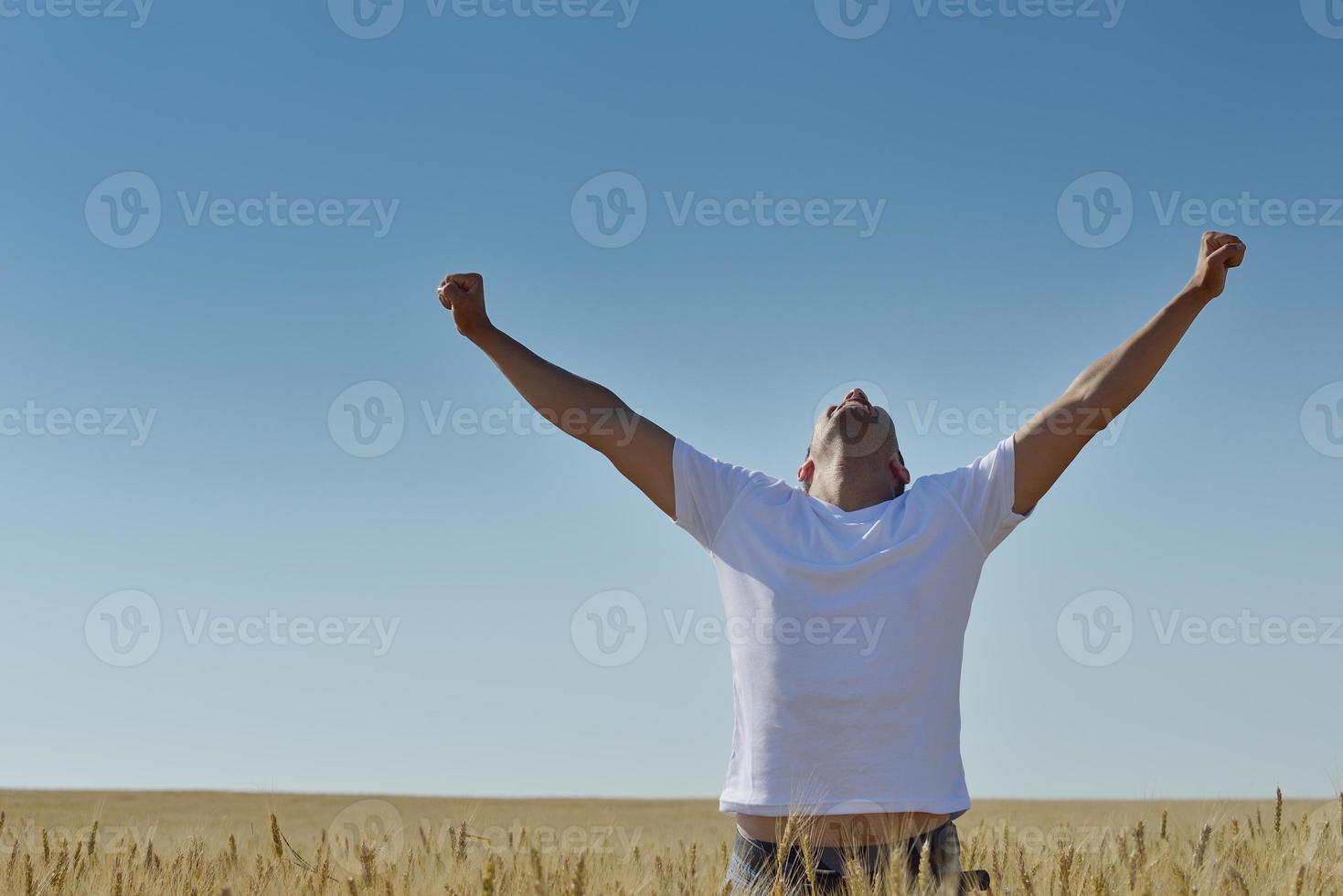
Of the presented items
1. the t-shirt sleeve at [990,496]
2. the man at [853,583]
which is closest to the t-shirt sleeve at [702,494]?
the man at [853,583]

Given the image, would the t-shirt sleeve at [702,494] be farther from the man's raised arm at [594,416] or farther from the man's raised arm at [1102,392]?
the man's raised arm at [1102,392]

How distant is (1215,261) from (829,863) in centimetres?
247

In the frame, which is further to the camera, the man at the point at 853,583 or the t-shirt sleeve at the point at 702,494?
the t-shirt sleeve at the point at 702,494

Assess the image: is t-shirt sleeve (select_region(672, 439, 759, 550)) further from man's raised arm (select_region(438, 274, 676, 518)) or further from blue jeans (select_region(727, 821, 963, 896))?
blue jeans (select_region(727, 821, 963, 896))

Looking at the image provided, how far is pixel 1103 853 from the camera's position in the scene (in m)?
4.44

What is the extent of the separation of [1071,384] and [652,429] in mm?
1444

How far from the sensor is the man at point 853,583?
3.53 m

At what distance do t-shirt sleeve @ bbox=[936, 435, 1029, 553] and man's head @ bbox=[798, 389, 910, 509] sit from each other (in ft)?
0.96

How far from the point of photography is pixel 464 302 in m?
4.29

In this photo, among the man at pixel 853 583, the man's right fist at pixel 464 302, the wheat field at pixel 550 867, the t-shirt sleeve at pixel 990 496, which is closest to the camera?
the wheat field at pixel 550 867

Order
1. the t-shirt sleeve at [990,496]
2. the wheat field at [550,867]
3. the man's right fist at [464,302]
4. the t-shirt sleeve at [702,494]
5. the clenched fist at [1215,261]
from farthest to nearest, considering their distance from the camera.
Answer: the man's right fist at [464,302], the clenched fist at [1215,261], the t-shirt sleeve at [702,494], the t-shirt sleeve at [990,496], the wheat field at [550,867]

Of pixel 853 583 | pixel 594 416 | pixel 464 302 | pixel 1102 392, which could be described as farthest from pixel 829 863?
pixel 464 302

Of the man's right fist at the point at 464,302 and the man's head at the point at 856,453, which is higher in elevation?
the man's right fist at the point at 464,302

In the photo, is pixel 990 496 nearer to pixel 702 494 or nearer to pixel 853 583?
pixel 853 583
